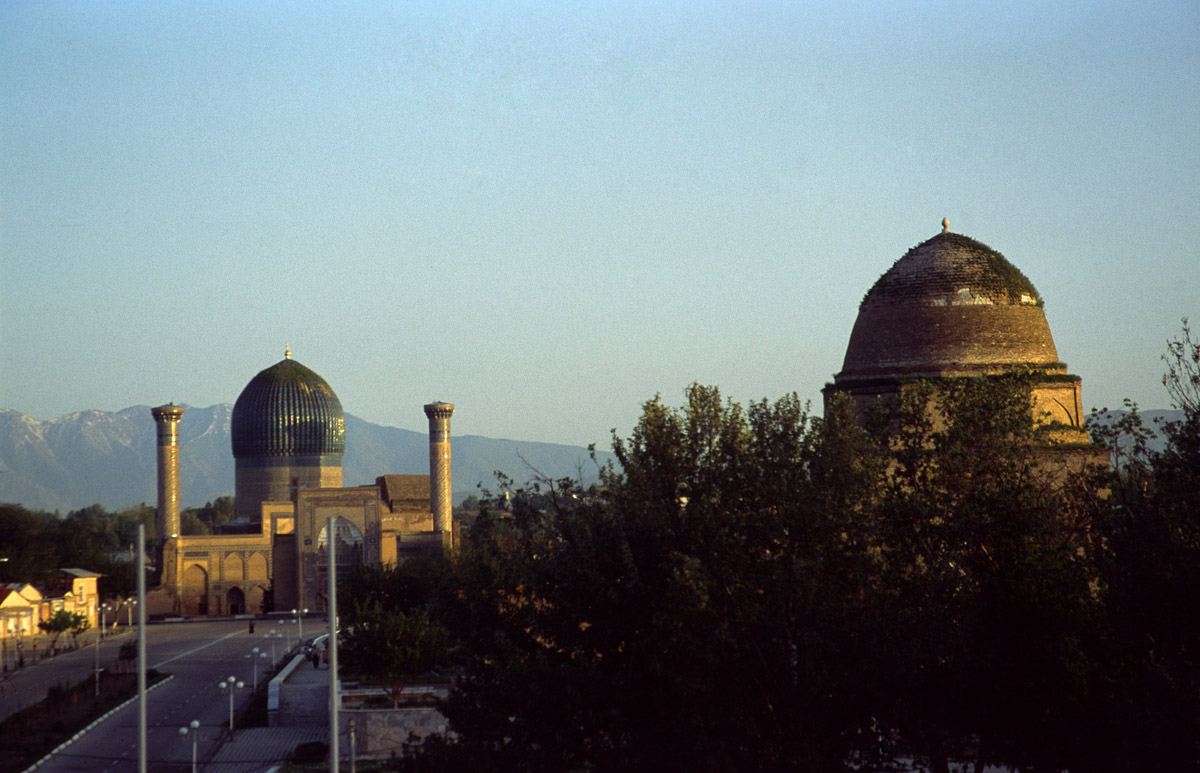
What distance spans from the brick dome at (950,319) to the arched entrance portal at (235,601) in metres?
50.8

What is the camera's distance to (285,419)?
74.1m

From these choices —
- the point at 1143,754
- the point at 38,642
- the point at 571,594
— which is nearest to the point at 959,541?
the point at 1143,754

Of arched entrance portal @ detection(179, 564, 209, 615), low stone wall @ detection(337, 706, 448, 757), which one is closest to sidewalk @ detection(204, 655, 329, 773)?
low stone wall @ detection(337, 706, 448, 757)

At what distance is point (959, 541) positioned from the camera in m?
15.4

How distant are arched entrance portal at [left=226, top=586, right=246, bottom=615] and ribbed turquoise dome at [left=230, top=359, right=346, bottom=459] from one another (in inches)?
338

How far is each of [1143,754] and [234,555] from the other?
60.6 metres

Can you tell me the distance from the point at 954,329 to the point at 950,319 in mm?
209

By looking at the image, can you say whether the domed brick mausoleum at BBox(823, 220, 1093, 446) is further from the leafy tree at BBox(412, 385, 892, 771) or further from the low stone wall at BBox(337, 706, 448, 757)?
the low stone wall at BBox(337, 706, 448, 757)

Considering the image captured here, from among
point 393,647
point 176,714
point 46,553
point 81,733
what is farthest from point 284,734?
point 46,553

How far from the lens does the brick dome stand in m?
23.9

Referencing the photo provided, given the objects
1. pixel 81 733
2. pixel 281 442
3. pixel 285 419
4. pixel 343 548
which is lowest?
pixel 81 733

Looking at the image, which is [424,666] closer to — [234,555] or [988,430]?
[988,430]

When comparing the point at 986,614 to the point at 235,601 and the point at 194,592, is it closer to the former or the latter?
the point at 194,592

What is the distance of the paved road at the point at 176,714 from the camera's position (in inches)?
990
